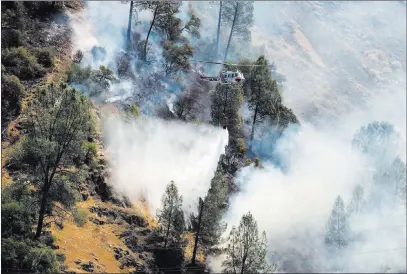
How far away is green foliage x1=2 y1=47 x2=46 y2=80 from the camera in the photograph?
2426 inches

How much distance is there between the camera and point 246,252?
189 ft

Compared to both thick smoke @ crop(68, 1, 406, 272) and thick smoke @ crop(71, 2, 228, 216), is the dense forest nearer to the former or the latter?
thick smoke @ crop(71, 2, 228, 216)

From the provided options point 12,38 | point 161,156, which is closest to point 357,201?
point 161,156

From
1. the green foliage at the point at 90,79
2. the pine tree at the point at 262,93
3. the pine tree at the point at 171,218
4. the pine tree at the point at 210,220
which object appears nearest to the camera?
the pine tree at the point at 171,218

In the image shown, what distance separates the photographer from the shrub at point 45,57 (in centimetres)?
6588

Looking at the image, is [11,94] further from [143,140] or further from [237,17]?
[237,17]

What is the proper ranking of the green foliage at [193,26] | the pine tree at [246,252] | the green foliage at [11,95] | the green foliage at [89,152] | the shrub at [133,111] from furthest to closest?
the green foliage at [193,26]
the shrub at [133,111]
the green foliage at [89,152]
the pine tree at [246,252]
the green foliage at [11,95]

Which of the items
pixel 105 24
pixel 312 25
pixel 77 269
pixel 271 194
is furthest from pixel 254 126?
pixel 312 25

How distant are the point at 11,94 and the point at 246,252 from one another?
2877 cm

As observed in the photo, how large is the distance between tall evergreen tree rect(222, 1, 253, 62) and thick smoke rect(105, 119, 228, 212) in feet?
58.1

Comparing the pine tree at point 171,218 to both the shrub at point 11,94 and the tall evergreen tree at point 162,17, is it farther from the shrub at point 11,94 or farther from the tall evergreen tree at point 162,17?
the tall evergreen tree at point 162,17

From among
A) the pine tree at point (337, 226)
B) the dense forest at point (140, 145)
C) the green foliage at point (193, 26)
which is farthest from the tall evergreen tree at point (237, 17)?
the pine tree at point (337, 226)

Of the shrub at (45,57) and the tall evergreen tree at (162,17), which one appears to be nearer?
the shrub at (45,57)

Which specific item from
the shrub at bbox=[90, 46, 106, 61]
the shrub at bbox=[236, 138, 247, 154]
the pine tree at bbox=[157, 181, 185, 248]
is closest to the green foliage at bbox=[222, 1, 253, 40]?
the shrub at bbox=[236, 138, 247, 154]
